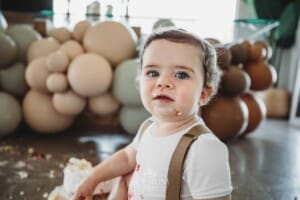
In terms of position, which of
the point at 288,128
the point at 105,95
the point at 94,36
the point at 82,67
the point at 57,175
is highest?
the point at 94,36

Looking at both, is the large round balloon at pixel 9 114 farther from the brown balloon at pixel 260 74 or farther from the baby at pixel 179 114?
the baby at pixel 179 114

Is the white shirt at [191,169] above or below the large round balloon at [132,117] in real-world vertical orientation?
above

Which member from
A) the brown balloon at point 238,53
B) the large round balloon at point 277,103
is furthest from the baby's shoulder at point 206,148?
the large round balloon at point 277,103

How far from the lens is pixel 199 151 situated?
23.0 inches

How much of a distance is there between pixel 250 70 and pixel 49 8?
65.5 inches

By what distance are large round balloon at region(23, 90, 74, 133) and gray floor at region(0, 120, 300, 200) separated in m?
0.07

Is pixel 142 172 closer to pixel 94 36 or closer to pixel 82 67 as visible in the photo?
pixel 82 67

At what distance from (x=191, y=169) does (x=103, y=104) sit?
1.27 m

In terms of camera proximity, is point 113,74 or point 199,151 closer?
point 199,151

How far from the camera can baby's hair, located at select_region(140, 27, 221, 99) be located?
0.61 metres

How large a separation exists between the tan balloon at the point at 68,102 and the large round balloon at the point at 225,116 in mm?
540

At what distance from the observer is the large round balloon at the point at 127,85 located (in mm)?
1759

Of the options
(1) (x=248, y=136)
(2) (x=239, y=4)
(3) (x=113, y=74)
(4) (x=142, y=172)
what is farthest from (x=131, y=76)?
(2) (x=239, y=4)

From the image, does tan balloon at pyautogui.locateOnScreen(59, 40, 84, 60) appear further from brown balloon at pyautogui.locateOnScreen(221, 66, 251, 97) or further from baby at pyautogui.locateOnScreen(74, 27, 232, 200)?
baby at pyautogui.locateOnScreen(74, 27, 232, 200)
